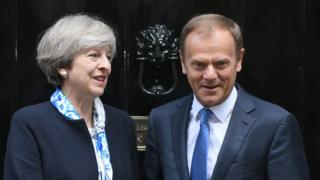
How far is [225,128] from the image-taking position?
281 centimetres

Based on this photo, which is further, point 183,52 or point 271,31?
point 271,31

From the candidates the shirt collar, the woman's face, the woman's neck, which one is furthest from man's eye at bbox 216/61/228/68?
the woman's neck

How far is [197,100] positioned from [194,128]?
116 mm

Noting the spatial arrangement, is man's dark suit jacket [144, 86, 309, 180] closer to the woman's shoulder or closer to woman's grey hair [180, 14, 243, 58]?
woman's grey hair [180, 14, 243, 58]

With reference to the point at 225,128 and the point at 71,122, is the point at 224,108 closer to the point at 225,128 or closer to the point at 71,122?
the point at 225,128

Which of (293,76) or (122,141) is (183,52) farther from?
(293,76)

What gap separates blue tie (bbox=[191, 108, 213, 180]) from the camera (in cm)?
274

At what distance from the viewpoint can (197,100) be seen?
2871 mm

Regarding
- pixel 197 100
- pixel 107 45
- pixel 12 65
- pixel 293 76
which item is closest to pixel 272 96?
pixel 293 76

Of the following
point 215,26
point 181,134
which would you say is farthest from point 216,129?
point 215,26

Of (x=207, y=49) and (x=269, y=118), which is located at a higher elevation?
(x=207, y=49)

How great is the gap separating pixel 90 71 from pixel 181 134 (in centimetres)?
45

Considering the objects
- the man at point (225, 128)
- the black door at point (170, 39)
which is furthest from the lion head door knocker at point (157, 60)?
the man at point (225, 128)

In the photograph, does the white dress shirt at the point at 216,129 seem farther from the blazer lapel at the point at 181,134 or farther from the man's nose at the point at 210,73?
the man's nose at the point at 210,73
